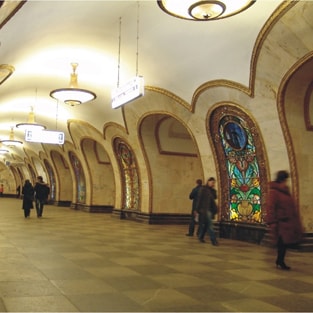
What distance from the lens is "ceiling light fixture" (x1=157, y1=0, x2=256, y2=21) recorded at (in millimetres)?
5333

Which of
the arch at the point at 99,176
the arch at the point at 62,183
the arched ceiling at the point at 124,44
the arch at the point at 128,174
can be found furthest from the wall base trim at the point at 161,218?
the arch at the point at 62,183

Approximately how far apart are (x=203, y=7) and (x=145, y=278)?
3.40m

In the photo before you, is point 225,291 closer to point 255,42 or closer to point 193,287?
point 193,287

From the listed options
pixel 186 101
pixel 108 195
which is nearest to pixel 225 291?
pixel 186 101

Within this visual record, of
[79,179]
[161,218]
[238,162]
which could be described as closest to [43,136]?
[161,218]

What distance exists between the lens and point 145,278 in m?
4.95

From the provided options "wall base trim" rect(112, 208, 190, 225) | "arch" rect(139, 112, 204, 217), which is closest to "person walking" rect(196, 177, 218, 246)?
A: "wall base trim" rect(112, 208, 190, 225)

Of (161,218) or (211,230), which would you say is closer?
(211,230)

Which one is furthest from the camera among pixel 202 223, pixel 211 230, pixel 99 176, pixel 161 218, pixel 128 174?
pixel 99 176

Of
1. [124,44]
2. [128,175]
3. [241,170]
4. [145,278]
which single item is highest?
[124,44]

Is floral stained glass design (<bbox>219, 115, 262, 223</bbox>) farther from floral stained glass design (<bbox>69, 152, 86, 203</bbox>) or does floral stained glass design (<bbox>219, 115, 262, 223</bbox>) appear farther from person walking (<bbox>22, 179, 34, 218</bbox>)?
floral stained glass design (<bbox>69, 152, 86, 203</bbox>)

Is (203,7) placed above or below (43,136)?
above

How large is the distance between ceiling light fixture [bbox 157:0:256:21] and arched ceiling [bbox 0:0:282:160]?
118cm

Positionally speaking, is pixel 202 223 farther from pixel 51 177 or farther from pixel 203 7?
pixel 51 177
